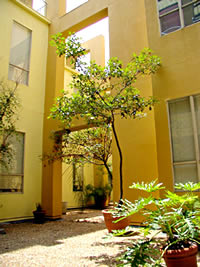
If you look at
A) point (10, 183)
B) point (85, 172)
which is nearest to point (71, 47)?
point (10, 183)

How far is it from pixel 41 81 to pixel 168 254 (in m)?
7.26

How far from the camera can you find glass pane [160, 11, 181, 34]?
18.0ft

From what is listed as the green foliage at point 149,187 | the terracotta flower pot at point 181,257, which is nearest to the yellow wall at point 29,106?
the green foliage at point 149,187

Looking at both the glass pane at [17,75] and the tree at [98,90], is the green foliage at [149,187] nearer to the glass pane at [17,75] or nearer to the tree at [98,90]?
the tree at [98,90]

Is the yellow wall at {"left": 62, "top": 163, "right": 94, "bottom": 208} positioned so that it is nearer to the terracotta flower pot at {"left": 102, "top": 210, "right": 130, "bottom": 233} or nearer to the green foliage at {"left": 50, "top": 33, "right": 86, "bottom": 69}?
the terracotta flower pot at {"left": 102, "top": 210, "right": 130, "bottom": 233}

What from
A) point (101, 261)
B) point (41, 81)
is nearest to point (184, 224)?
point (101, 261)

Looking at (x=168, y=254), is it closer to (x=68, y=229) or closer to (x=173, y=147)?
(x=173, y=147)

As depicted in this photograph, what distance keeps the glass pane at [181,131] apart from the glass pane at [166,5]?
2204 mm

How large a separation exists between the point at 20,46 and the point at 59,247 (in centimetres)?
639

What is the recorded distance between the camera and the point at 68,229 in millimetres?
5965

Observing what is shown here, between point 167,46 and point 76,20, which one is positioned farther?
point 76,20

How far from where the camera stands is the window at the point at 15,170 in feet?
22.6

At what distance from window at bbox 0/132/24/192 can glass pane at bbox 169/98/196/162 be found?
4455mm

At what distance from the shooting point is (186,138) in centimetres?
482
